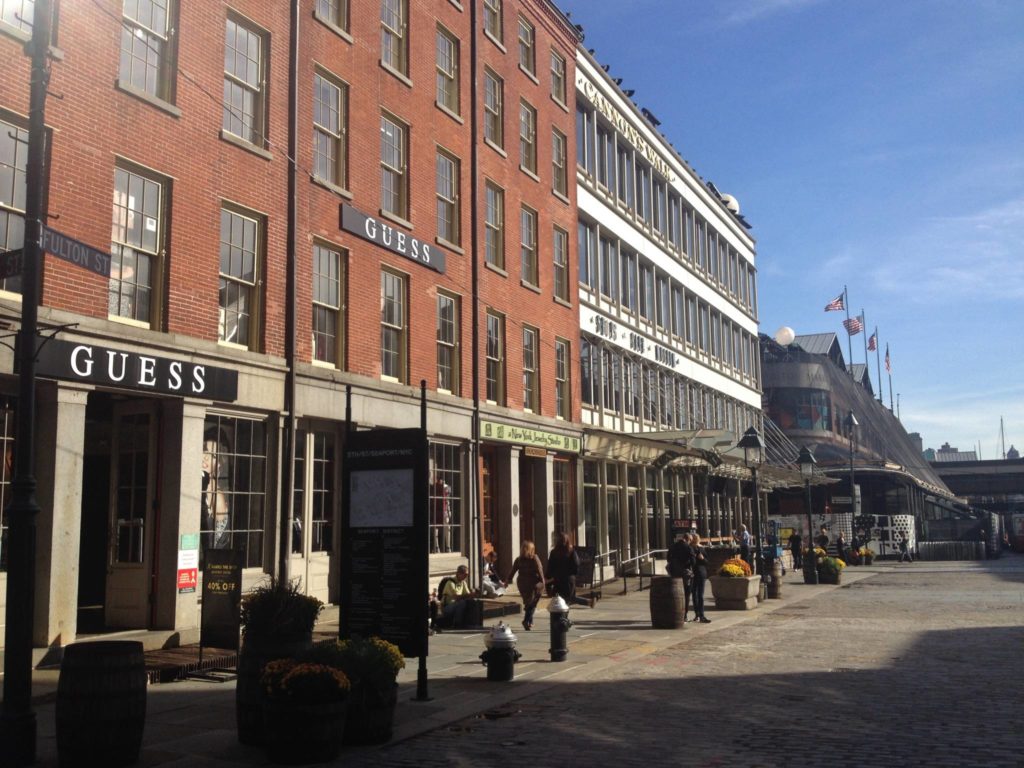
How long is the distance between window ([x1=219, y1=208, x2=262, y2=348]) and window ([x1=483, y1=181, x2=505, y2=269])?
358 inches

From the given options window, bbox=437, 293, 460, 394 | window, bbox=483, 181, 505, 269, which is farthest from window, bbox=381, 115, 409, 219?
window, bbox=483, 181, 505, 269

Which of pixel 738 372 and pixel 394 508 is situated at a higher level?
pixel 738 372

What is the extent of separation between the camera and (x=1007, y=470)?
104 m

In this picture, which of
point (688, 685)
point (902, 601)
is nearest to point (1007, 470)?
point (902, 601)

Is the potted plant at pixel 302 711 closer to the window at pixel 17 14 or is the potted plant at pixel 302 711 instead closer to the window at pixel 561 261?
the window at pixel 17 14

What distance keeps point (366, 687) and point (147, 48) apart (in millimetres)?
11089

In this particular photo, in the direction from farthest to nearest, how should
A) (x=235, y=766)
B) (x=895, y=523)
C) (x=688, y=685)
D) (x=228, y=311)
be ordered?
(x=895, y=523) → (x=228, y=311) → (x=688, y=685) → (x=235, y=766)

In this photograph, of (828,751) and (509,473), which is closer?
(828,751)

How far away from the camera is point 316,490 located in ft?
60.7

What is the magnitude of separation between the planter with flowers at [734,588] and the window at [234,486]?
11277 mm

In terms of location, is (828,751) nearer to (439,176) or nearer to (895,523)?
(439,176)

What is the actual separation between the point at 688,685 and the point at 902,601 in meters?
15.2

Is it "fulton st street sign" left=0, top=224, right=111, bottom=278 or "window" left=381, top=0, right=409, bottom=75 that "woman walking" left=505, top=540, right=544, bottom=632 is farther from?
"fulton st street sign" left=0, top=224, right=111, bottom=278

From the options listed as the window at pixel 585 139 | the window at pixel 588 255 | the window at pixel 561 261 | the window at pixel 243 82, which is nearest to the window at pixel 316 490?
the window at pixel 243 82
